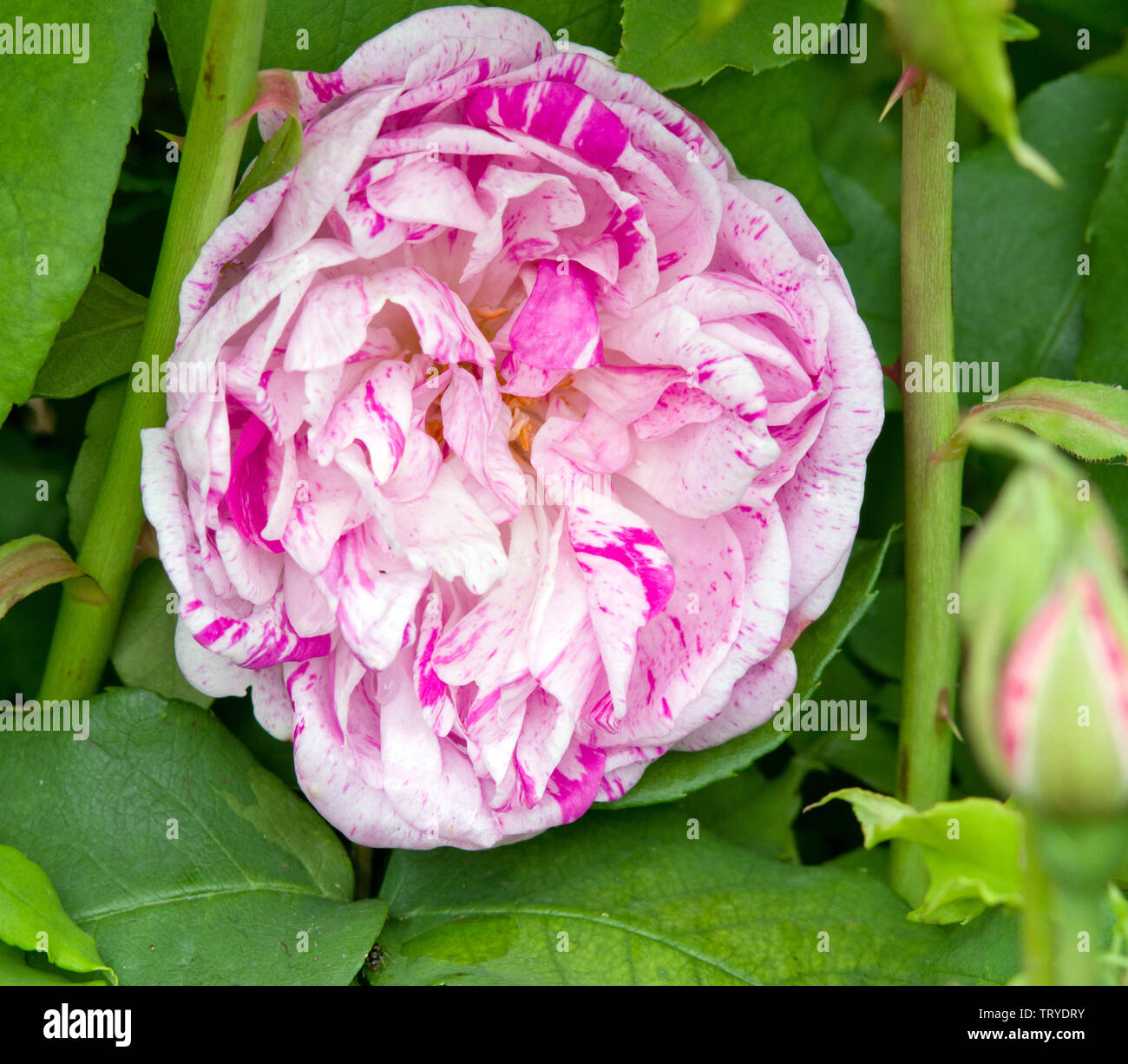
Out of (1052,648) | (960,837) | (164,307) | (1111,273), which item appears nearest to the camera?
(1052,648)

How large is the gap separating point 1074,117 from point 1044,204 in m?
0.06

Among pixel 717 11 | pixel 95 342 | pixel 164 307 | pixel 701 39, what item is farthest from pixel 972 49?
pixel 95 342

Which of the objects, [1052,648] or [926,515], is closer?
[1052,648]

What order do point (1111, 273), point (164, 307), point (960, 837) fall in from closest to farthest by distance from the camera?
point (960, 837) < point (164, 307) < point (1111, 273)

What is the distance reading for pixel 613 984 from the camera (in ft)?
1.85

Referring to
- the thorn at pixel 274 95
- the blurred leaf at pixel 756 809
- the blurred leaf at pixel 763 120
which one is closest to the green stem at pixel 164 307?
the thorn at pixel 274 95

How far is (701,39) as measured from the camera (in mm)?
550

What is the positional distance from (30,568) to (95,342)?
14cm

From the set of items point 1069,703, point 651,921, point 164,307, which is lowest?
point 651,921

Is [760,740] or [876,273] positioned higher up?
[876,273]

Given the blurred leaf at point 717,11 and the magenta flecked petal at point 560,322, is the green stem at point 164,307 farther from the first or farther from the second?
the blurred leaf at point 717,11

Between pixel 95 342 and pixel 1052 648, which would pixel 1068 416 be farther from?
pixel 95 342
